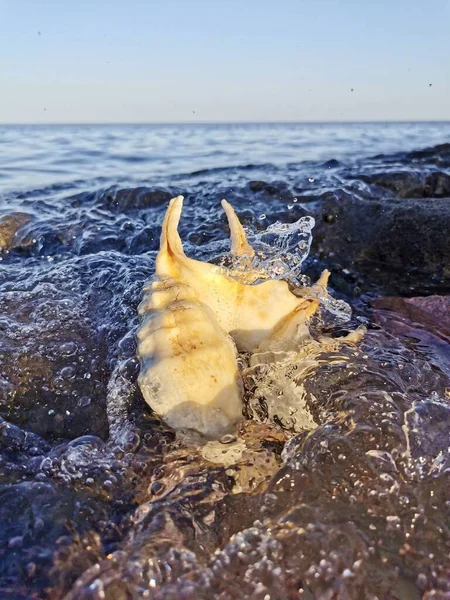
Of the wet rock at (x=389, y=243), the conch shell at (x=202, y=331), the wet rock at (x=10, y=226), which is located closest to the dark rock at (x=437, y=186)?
the wet rock at (x=389, y=243)

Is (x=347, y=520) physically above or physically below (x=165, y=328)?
below

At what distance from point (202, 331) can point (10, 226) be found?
14.4 ft

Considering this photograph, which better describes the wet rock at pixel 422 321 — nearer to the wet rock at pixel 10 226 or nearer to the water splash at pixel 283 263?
the water splash at pixel 283 263

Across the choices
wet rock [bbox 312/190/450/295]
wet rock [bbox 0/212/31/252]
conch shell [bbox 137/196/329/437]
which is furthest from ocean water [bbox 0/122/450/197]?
conch shell [bbox 137/196/329/437]

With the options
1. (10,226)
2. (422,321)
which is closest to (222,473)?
(422,321)

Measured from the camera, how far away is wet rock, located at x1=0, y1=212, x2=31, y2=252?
541 centimetres

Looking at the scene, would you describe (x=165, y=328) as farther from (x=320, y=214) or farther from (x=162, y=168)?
(x=162, y=168)

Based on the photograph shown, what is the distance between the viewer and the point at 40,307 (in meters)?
3.65

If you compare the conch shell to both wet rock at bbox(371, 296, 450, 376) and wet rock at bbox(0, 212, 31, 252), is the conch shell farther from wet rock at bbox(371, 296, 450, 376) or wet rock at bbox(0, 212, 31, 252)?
wet rock at bbox(0, 212, 31, 252)

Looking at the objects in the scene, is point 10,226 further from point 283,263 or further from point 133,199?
point 283,263

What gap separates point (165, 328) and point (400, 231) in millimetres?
3860

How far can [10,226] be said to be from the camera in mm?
5770

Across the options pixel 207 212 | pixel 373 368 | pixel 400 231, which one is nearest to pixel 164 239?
pixel 373 368

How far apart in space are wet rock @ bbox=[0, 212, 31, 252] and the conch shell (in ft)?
11.7
